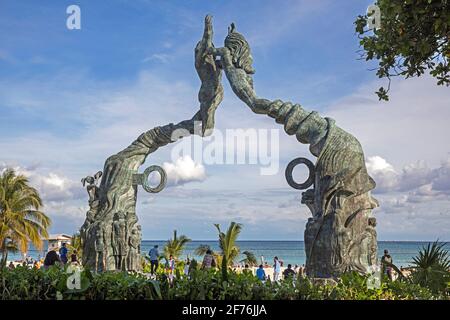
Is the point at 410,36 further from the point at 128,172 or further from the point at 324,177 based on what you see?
the point at 128,172

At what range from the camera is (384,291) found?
4902 millimetres

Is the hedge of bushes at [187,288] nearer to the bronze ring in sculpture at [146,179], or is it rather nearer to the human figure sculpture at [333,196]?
the human figure sculpture at [333,196]

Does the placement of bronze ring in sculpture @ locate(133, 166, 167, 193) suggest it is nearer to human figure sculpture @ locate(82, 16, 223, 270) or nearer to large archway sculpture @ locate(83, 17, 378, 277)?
human figure sculpture @ locate(82, 16, 223, 270)

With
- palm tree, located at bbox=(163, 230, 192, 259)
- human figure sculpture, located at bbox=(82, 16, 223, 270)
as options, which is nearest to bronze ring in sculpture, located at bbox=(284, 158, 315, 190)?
human figure sculpture, located at bbox=(82, 16, 223, 270)

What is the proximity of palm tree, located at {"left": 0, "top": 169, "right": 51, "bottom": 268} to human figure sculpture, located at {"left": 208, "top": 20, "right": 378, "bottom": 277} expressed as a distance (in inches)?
573

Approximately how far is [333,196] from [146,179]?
5.74 metres

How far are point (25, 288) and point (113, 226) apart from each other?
29.2 ft

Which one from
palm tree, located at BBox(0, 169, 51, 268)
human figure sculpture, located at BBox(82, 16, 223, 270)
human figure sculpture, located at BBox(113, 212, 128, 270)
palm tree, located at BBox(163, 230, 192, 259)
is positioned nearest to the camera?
human figure sculpture, located at BBox(82, 16, 223, 270)

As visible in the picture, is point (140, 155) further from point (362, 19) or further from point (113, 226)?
point (362, 19)

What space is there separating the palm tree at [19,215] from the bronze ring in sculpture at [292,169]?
14.5 meters

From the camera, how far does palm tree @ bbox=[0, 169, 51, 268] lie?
21.2m

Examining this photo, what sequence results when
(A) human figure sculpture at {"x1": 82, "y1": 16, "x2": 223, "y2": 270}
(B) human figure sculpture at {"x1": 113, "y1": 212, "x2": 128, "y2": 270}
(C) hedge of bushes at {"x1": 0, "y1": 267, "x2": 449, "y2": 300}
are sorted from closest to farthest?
(C) hedge of bushes at {"x1": 0, "y1": 267, "x2": 449, "y2": 300} → (A) human figure sculpture at {"x1": 82, "y1": 16, "x2": 223, "y2": 270} → (B) human figure sculpture at {"x1": 113, "y1": 212, "x2": 128, "y2": 270}

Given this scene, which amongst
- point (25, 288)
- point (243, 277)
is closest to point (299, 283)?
point (243, 277)

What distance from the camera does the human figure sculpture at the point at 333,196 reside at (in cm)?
953
